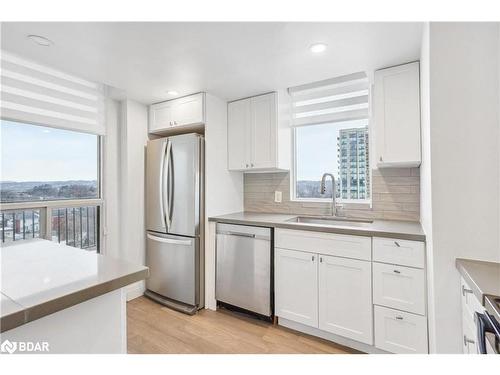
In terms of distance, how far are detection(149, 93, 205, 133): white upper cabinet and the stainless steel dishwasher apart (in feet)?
3.92

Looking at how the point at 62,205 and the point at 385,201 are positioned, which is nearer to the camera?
the point at 385,201

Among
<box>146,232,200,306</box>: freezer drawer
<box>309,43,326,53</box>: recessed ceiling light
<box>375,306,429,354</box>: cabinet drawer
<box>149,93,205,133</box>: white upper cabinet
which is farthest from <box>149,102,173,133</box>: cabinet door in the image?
<box>375,306,429,354</box>: cabinet drawer

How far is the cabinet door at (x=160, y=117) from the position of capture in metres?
2.91

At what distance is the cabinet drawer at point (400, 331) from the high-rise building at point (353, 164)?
1124 millimetres

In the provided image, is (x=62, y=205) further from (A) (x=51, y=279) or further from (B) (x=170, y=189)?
(A) (x=51, y=279)

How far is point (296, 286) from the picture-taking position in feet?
7.11

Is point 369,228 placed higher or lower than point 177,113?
lower

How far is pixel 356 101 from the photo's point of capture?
99.1 inches

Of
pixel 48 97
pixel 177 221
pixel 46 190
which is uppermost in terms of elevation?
pixel 48 97

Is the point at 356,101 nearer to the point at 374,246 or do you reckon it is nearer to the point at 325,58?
the point at 325,58

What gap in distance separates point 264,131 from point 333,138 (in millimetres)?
752

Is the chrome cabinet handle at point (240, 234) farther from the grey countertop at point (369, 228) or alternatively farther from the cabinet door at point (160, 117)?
the cabinet door at point (160, 117)

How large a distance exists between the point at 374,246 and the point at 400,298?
369mm

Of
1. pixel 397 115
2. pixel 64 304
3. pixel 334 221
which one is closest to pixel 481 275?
pixel 397 115
